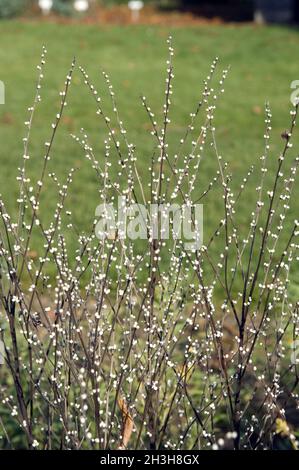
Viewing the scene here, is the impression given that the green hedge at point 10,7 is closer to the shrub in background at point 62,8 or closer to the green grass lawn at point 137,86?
the shrub in background at point 62,8

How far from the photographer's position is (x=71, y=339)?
3.24 meters

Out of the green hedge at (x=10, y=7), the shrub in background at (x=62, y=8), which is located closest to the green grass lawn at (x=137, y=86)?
the green hedge at (x=10, y=7)

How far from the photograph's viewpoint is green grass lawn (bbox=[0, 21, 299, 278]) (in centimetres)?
1027

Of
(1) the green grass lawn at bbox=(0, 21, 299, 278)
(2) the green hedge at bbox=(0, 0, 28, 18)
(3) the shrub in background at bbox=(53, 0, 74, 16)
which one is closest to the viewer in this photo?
(1) the green grass lawn at bbox=(0, 21, 299, 278)

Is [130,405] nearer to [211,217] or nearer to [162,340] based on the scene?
[162,340]

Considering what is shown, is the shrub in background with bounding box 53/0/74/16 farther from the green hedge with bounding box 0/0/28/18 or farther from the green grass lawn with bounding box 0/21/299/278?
the green grass lawn with bounding box 0/21/299/278

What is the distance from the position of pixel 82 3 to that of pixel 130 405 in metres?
23.4

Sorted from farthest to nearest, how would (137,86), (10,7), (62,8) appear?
(62,8)
(10,7)
(137,86)

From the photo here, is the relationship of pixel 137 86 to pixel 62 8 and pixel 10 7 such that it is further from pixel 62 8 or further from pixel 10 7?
pixel 62 8

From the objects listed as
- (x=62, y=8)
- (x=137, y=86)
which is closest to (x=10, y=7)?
(x=62, y=8)

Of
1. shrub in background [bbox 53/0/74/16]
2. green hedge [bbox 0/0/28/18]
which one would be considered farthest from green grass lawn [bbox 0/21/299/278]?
shrub in background [bbox 53/0/74/16]

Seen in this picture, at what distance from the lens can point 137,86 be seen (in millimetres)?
16141

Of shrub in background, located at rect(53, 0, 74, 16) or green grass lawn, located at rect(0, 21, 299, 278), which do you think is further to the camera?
shrub in background, located at rect(53, 0, 74, 16)

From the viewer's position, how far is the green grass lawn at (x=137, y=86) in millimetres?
10273
